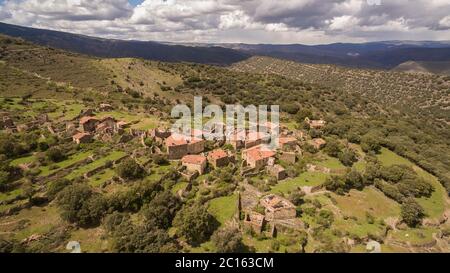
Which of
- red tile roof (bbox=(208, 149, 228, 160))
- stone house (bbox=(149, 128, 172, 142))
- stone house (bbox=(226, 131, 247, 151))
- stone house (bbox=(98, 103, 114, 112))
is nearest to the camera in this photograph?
red tile roof (bbox=(208, 149, 228, 160))

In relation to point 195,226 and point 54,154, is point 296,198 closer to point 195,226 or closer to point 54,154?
point 195,226

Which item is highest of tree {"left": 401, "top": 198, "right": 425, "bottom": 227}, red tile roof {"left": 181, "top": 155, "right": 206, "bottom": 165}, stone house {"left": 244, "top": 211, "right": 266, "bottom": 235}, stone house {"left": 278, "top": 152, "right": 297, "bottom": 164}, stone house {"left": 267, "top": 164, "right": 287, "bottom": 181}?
red tile roof {"left": 181, "top": 155, "right": 206, "bottom": 165}

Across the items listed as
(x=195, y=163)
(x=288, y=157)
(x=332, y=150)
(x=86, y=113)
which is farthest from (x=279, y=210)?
(x=86, y=113)

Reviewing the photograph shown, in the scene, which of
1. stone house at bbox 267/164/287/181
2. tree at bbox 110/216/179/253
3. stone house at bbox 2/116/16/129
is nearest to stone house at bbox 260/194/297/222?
stone house at bbox 267/164/287/181

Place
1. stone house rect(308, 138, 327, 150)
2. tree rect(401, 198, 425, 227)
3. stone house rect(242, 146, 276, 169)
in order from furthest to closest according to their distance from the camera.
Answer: stone house rect(308, 138, 327, 150) → stone house rect(242, 146, 276, 169) → tree rect(401, 198, 425, 227)

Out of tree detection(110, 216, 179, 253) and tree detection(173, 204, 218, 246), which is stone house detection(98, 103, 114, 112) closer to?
tree detection(110, 216, 179, 253)

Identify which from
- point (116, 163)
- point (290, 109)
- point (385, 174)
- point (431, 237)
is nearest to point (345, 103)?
point (290, 109)

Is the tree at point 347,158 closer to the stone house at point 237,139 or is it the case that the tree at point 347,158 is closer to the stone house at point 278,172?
the stone house at point 278,172

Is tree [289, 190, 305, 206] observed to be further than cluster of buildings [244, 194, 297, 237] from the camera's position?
Yes
